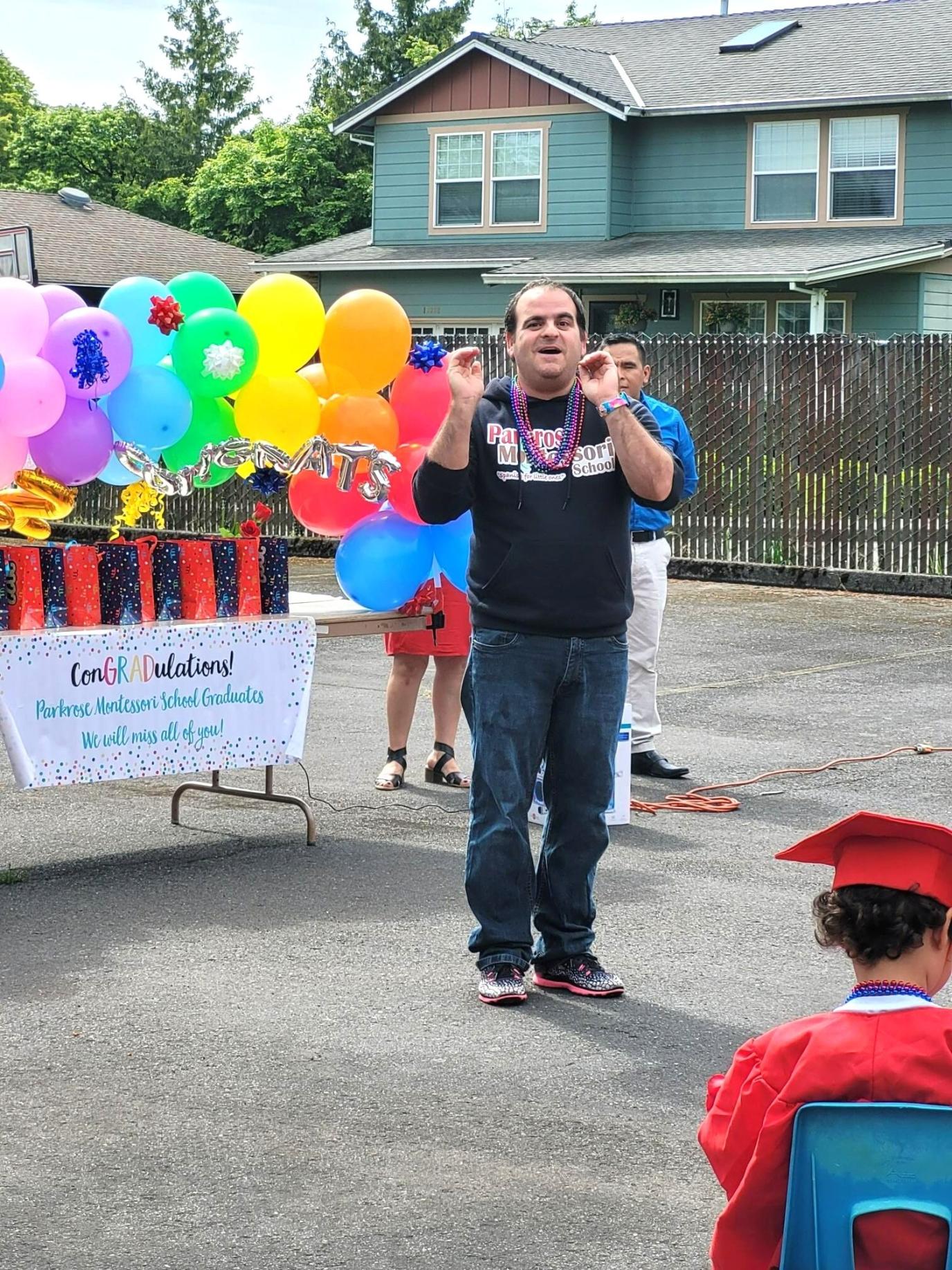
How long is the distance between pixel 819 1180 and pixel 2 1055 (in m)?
3.08

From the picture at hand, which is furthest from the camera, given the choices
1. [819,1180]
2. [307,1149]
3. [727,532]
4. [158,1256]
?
[727,532]

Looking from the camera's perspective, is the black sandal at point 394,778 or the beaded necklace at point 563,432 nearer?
the beaded necklace at point 563,432

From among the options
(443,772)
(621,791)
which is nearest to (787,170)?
(443,772)

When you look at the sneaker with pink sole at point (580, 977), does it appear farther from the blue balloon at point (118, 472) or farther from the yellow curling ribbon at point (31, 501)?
the blue balloon at point (118, 472)

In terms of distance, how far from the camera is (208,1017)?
5371 mm

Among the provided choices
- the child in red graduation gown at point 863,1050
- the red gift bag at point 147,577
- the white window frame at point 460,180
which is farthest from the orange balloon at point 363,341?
the white window frame at point 460,180

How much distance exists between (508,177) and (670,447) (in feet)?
73.9

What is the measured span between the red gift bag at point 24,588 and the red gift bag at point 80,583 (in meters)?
0.12

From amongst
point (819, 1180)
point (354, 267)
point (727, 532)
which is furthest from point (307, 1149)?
point (354, 267)

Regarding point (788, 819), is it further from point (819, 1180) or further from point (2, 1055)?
point (819, 1180)

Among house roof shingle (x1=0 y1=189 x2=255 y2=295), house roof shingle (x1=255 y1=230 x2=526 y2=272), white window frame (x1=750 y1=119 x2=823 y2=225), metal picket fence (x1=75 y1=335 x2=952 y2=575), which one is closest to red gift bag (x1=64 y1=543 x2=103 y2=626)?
metal picket fence (x1=75 y1=335 x2=952 y2=575)

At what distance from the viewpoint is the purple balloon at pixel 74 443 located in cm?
723

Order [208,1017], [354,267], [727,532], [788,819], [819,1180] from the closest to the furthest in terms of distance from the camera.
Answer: [819,1180] < [208,1017] < [788,819] < [727,532] < [354,267]

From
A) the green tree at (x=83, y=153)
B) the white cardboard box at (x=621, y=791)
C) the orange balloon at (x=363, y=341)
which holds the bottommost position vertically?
the white cardboard box at (x=621, y=791)
